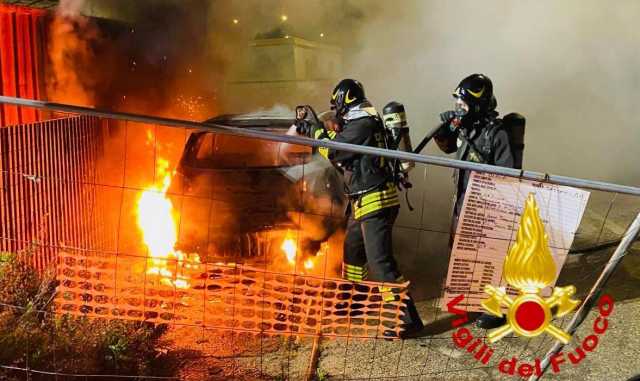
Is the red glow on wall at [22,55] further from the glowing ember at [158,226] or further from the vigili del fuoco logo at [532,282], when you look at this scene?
the vigili del fuoco logo at [532,282]

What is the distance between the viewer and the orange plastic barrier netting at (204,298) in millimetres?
3482

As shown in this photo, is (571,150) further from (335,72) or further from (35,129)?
(35,129)

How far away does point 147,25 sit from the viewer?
12484 millimetres

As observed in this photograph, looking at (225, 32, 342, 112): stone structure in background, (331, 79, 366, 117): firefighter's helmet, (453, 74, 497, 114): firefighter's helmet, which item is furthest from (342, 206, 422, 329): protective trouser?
(225, 32, 342, 112): stone structure in background

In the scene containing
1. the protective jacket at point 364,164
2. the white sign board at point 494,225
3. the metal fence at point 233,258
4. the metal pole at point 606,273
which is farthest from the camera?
the protective jacket at point 364,164

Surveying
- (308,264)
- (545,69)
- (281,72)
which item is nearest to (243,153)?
(308,264)

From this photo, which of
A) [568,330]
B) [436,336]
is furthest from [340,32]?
[568,330]

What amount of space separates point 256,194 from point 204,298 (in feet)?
4.66

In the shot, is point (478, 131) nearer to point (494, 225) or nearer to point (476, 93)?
point (476, 93)

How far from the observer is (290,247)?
4496 millimetres

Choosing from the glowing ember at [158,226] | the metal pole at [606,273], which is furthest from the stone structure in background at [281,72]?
the metal pole at [606,273]

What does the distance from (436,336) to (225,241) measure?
1866 mm

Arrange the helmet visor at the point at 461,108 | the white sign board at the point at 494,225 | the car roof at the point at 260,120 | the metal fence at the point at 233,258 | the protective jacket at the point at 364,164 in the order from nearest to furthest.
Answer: the white sign board at the point at 494,225, the metal fence at the point at 233,258, the protective jacket at the point at 364,164, the helmet visor at the point at 461,108, the car roof at the point at 260,120

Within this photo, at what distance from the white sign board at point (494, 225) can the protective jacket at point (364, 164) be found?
936 millimetres
